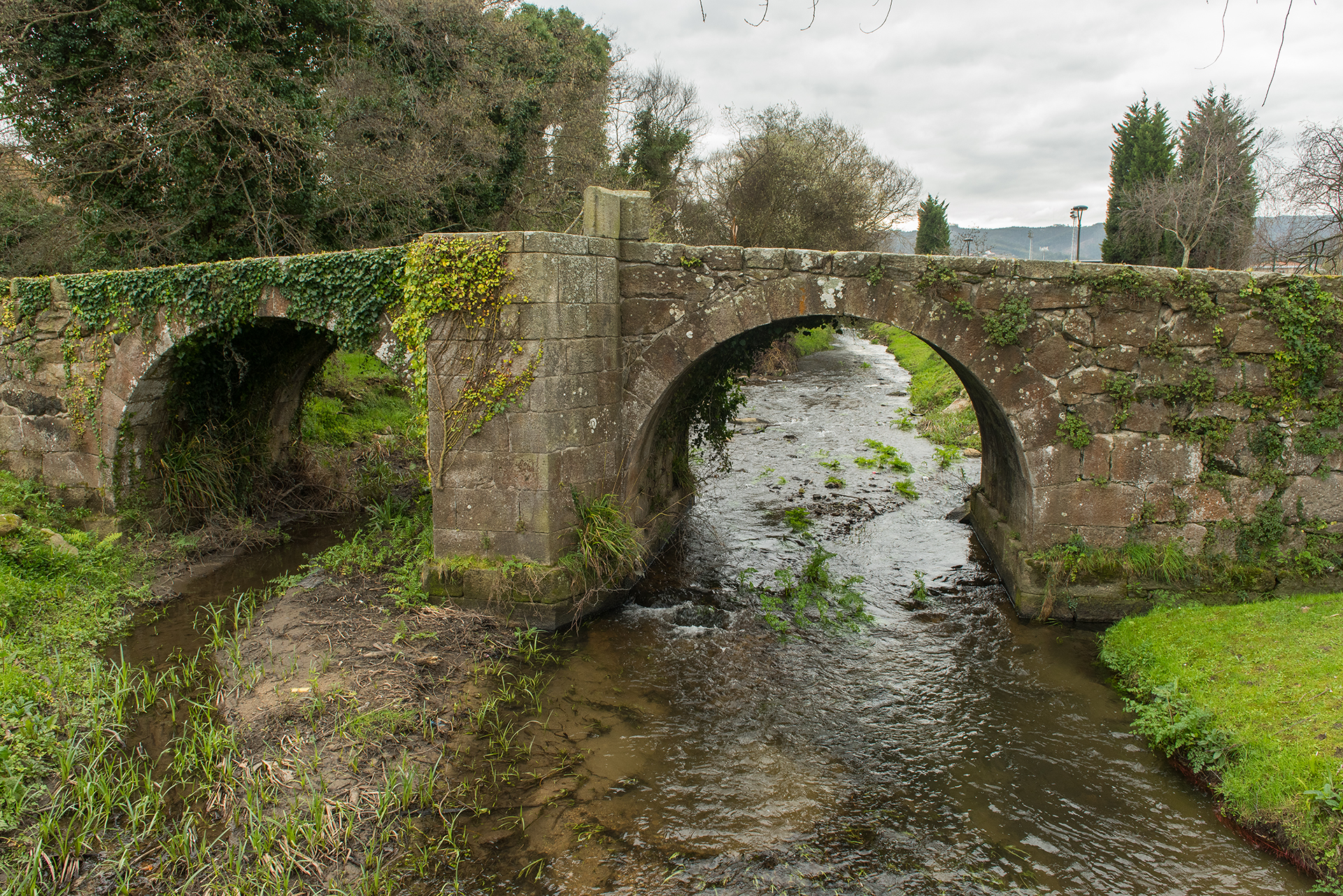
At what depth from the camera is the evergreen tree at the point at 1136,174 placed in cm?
3416

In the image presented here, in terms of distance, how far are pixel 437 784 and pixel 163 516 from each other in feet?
20.1

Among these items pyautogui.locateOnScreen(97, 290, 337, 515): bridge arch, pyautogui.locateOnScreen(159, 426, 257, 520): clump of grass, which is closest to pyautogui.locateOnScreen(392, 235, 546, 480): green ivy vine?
pyautogui.locateOnScreen(97, 290, 337, 515): bridge arch

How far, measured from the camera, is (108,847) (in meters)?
3.85

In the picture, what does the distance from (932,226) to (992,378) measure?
4651 centimetres

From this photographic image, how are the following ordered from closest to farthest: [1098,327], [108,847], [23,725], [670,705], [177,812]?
[108,847], [177,812], [23,725], [670,705], [1098,327]

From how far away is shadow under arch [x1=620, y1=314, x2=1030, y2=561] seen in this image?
6.86 meters

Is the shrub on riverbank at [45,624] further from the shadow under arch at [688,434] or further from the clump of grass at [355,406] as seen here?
the shadow under arch at [688,434]

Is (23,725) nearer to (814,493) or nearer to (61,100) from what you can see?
(814,493)

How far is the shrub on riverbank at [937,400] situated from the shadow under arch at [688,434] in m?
3.33

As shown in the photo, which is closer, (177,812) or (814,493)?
(177,812)

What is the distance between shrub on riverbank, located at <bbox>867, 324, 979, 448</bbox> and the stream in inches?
217

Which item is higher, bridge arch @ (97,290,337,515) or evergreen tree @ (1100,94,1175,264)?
evergreen tree @ (1100,94,1175,264)

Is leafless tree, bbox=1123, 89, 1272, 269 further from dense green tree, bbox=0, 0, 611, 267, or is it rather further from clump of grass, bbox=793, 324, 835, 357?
dense green tree, bbox=0, 0, 611, 267

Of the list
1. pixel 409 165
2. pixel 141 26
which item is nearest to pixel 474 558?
pixel 409 165
